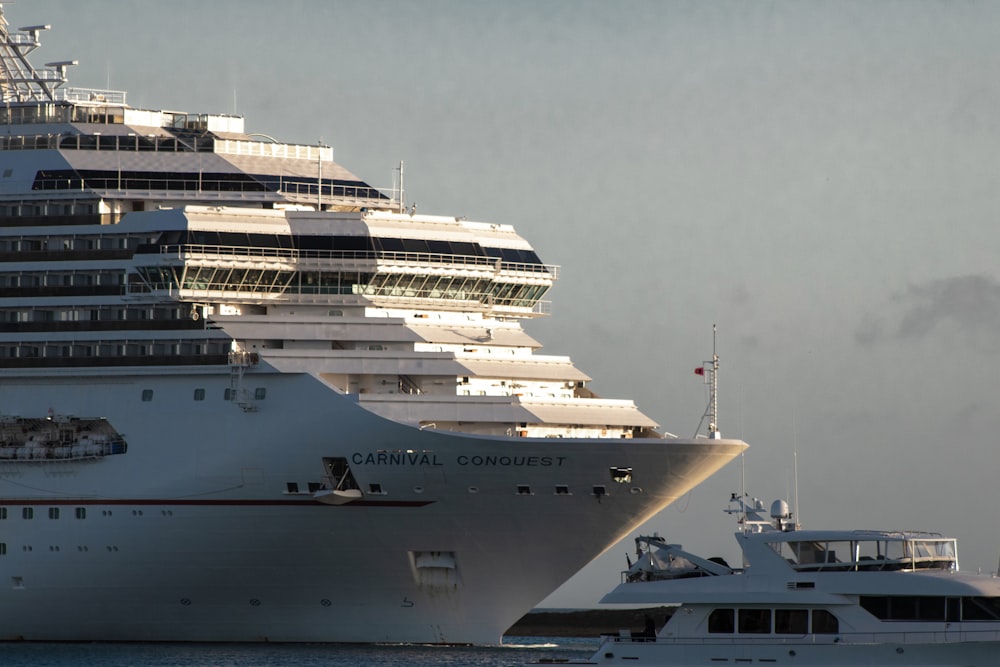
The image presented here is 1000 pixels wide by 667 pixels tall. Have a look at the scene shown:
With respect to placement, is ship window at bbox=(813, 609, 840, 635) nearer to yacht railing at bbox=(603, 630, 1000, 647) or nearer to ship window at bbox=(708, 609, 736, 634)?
yacht railing at bbox=(603, 630, 1000, 647)

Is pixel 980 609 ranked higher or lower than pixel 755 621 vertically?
higher

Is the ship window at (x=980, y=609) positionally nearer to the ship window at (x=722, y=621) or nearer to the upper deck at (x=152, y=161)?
the ship window at (x=722, y=621)

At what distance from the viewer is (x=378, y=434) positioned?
58.2 m

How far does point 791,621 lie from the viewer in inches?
1629

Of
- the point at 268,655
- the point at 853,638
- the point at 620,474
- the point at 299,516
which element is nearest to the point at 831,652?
the point at 853,638

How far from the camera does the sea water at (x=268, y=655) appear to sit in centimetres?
5569

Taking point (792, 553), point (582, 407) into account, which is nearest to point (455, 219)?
point (582, 407)

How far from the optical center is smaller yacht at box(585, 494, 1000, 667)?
40688 millimetres

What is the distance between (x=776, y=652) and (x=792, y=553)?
2.05m

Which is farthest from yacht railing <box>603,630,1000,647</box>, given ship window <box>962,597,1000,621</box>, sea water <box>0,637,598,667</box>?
sea water <box>0,637,598,667</box>

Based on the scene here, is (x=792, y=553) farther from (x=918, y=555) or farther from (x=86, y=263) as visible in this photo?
(x=86, y=263)

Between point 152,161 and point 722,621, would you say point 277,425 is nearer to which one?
point 152,161

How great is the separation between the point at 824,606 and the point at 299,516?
855 inches

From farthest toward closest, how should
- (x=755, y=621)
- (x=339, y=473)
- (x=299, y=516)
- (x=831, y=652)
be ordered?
1. (x=299, y=516)
2. (x=339, y=473)
3. (x=755, y=621)
4. (x=831, y=652)
